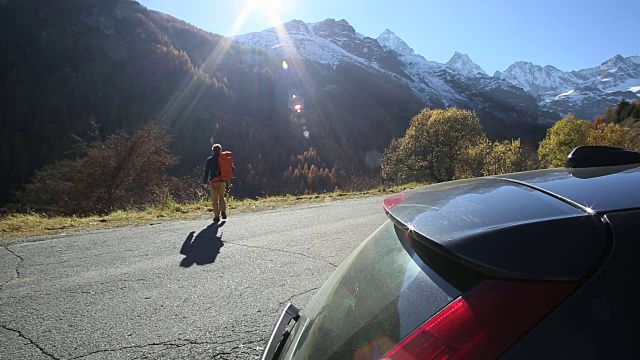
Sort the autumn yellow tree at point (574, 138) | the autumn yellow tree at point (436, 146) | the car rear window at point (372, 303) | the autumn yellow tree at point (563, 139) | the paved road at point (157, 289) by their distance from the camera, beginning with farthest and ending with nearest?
the autumn yellow tree at point (563, 139) < the autumn yellow tree at point (574, 138) < the autumn yellow tree at point (436, 146) < the paved road at point (157, 289) < the car rear window at point (372, 303)

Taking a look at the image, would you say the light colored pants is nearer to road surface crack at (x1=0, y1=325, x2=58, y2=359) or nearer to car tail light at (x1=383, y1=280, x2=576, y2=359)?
road surface crack at (x1=0, y1=325, x2=58, y2=359)

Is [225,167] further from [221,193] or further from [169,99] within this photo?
[169,99]

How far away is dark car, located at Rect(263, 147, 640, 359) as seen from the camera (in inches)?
29.0

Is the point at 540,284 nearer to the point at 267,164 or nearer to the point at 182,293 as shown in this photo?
the point at 182,293

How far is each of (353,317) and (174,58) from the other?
424 ft

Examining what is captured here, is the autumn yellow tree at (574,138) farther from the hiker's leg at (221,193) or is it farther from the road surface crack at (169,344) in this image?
the road surface crack at (169,344)

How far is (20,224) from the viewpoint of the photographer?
790 centimetres

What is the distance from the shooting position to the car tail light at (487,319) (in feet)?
2.46

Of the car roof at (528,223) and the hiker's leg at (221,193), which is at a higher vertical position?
the car roof at (528,223)

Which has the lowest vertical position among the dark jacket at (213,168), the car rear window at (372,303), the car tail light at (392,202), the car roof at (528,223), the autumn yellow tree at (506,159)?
the autumn yellow tree at (506,159)

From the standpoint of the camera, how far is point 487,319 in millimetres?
777

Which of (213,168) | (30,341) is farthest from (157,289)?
(213,168)

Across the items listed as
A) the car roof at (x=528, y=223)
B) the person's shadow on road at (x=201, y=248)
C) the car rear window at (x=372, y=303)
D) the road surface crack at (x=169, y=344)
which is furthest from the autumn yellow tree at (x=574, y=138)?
the car rear window at (x=372, y=303)

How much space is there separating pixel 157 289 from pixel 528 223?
3.66 m
